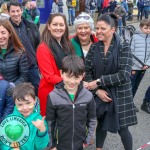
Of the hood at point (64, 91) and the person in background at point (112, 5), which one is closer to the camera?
the hood at point (64, 91)

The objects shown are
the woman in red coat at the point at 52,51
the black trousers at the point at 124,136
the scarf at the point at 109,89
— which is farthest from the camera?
the black trousers at the point at 124,136

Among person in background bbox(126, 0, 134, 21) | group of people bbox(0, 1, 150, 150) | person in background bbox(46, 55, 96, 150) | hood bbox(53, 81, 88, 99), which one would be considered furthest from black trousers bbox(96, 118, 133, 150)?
person in background bbox(126, 0, 134, 21)

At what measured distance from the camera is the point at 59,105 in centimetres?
229

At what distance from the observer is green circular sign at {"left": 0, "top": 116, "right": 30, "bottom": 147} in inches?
78.7

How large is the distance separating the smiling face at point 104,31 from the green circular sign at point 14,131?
1162 mm

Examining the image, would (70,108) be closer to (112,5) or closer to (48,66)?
(48,66)

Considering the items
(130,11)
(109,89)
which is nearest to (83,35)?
(109,89)

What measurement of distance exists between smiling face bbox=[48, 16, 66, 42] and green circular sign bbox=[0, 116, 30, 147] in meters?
1.11

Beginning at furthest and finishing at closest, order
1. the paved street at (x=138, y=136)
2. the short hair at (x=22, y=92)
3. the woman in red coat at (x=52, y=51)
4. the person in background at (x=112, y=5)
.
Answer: the person in background at (x=112, y=5)
the paved street at (x=138, y=136)
the woman in red coat at (x=52, y=51)
the short hair at (x=22, y=92)

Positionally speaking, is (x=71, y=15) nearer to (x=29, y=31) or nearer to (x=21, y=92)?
(x=29, y=31)

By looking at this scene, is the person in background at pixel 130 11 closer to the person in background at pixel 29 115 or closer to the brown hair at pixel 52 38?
the brown hair at pixel 52 38

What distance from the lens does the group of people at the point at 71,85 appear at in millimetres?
2227

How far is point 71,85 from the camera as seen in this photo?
7.41ft

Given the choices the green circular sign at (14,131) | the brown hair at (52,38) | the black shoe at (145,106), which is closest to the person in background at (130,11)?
the black shoe at (145,106)
